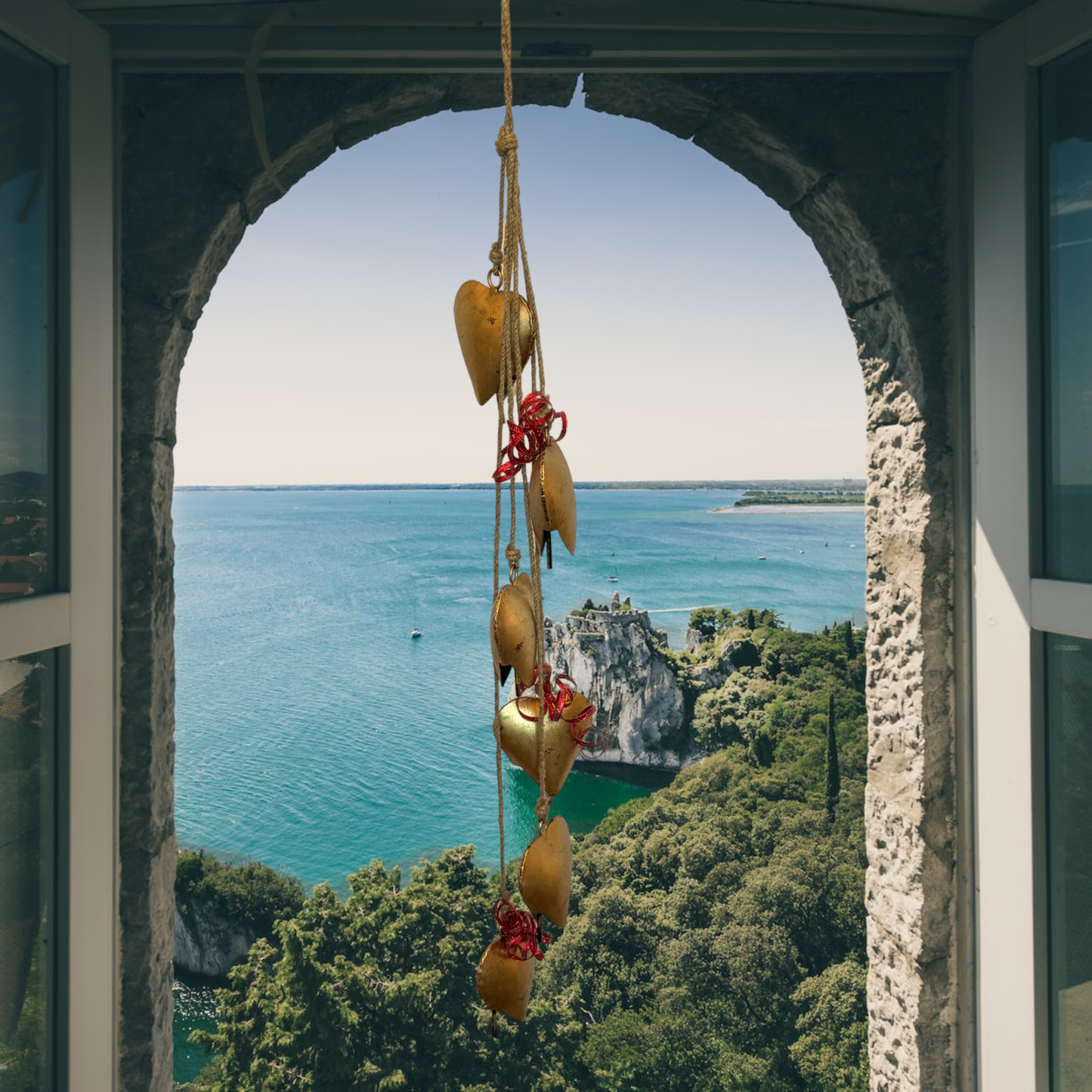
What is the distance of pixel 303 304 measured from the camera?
81.8 feet

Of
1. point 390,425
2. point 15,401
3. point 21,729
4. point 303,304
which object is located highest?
point 303,304

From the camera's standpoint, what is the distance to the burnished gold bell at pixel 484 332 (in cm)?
69

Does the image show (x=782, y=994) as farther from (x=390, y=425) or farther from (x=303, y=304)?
(x=303, y=304)

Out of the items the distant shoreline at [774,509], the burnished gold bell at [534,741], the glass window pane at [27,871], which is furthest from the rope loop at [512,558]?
the distant shoreline at [774,509]

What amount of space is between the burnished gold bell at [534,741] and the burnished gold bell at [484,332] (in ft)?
0.89

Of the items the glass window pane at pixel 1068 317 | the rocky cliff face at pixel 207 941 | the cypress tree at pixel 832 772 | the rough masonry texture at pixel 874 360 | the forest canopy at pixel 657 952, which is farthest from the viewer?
the cypress tree at pixel 832 772

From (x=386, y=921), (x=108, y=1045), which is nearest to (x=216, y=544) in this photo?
(x=386, y=921)

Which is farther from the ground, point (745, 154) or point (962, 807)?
point (745, 154)

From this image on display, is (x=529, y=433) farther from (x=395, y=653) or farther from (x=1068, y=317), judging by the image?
(x=395, y=653)

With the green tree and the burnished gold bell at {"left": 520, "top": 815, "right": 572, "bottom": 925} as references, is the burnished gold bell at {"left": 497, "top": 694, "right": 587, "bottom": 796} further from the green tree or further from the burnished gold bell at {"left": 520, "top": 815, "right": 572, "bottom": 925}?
the green tree

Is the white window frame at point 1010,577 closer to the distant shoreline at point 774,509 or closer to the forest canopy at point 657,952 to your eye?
the forest canopy at point 657,952

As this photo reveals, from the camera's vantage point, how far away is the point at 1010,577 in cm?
141

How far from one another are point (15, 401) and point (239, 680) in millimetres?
18373

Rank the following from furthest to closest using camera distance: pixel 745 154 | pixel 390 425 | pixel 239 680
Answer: pixel 390 425
pixel 239 680
pixel 745 154
